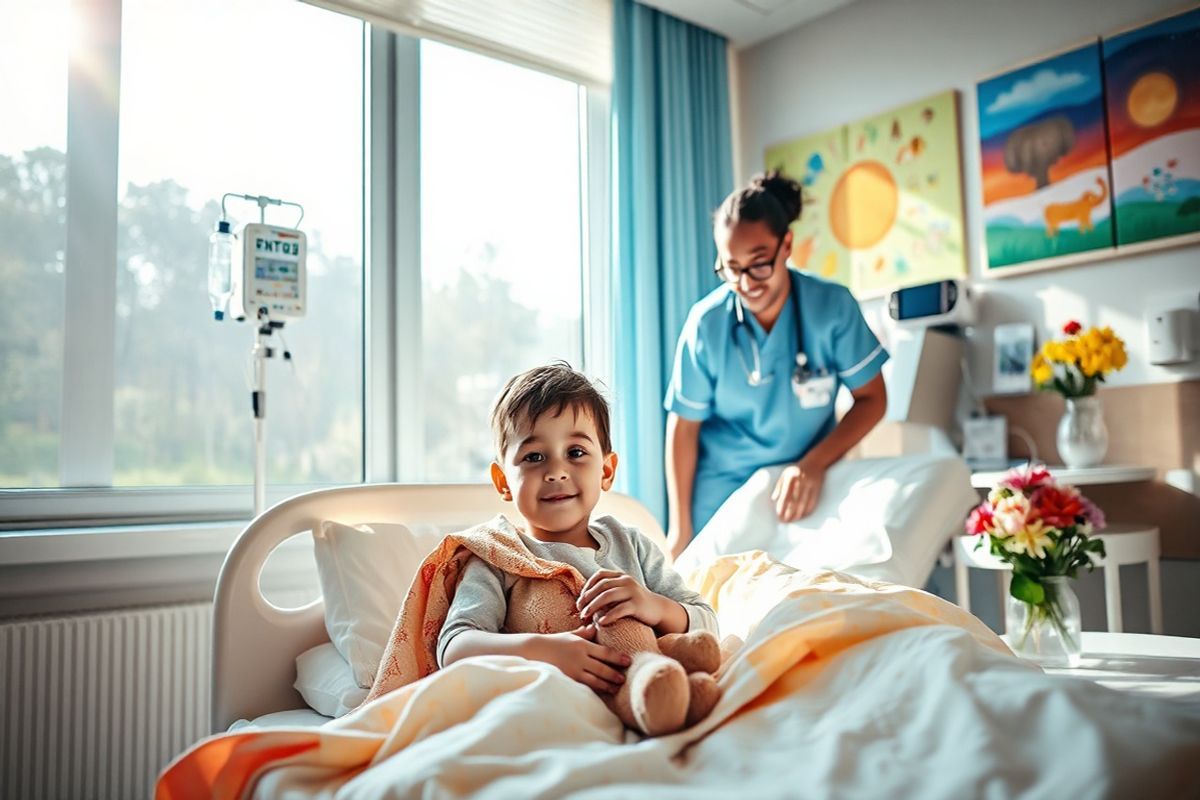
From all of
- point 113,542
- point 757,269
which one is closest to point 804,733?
point 757,269

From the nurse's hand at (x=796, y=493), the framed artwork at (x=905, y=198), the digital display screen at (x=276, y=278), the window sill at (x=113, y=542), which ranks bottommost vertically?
the window sill at (x=113, y=542)

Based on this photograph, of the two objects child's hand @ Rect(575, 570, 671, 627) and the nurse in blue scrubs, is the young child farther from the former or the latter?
the nurse in blue scrubs

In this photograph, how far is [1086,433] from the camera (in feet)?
8.32

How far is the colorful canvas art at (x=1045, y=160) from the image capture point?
8.89ft

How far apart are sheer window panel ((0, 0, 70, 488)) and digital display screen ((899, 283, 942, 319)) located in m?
2.50

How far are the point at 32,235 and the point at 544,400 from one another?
171cm

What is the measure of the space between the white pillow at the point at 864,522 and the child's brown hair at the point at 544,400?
532 mm

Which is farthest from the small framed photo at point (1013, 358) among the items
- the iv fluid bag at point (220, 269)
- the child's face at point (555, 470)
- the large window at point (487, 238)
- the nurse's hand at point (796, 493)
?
the iv fluid bag at point (220, 269)

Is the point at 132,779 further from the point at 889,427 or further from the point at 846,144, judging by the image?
the point at 846,144

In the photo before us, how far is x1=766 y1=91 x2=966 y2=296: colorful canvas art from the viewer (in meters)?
3.07

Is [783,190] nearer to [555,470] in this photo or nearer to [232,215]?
[555,470]

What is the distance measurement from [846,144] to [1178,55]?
1087 millimetres

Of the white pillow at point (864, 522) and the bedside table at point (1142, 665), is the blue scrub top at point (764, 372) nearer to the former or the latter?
the white pillow at point (864, 522)

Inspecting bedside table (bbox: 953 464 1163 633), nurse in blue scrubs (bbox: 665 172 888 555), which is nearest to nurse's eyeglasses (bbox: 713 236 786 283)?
nurse in blue scrubs (bbox: 665 172 888 555)
